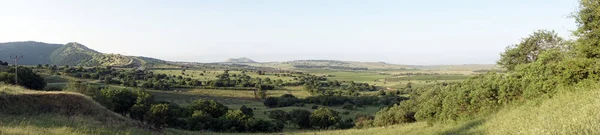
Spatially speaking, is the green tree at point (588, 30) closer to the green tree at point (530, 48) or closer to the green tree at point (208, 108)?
the green tree at point (530, 48)

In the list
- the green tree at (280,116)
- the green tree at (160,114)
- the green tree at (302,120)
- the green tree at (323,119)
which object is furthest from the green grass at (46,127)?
the green tree at (280,116)

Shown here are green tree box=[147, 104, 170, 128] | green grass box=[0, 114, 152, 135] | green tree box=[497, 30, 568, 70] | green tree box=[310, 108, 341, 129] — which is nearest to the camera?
green grass box=[0, 114, 152, 135]

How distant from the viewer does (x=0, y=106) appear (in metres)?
20.5

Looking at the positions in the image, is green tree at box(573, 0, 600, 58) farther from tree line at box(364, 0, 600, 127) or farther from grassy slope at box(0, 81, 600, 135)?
grassy slope at box(0, 81, 600, 135)

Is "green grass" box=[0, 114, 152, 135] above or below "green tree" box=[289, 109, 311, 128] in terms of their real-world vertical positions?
above

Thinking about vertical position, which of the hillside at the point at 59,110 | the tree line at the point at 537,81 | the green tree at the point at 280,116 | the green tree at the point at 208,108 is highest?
the tree line at the point at 537,81

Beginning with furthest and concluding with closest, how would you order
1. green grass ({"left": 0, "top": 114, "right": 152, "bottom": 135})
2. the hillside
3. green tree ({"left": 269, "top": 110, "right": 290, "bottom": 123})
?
green tree ({"left": 269, "top": 110, "right": 290, "bottom": 123})
the hillside
green grass ({"left": 0, "top": 114, "right": 152, "bottom": 135})

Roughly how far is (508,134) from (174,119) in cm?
4425

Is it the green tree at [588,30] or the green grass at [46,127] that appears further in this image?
the green tree at [588,30]

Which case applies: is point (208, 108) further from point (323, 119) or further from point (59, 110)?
point (59, 110)

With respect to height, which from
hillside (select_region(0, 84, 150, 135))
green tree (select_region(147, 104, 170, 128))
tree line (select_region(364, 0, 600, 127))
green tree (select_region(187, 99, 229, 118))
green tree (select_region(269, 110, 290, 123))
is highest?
tree line (select_region(364, 0, 600, 127))

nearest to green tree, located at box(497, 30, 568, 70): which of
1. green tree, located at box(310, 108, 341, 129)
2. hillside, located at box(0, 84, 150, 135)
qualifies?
green tree, located at box(310, 108, 341, 129)

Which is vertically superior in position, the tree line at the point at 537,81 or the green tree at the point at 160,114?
the tree line at the point at 537,81

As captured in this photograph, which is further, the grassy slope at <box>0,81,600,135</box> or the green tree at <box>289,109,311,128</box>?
the green tree at <box>289,109,311,128</box>
